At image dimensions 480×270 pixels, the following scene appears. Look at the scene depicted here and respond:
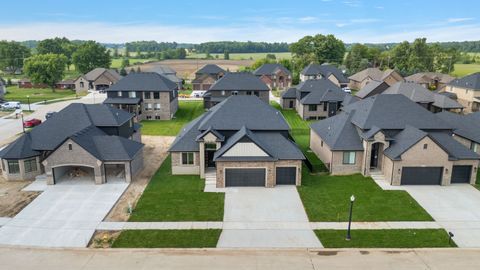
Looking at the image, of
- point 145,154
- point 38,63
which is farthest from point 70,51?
point 145,154

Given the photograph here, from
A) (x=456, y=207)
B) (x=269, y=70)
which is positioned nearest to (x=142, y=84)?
(x=269, y=70)

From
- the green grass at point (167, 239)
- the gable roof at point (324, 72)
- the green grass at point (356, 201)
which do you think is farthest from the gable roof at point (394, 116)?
the gable roof at point (324, 72)

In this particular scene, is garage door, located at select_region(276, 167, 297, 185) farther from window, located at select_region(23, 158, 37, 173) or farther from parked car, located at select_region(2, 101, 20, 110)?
parked car, located at select_region(2, 101, 20, 110)

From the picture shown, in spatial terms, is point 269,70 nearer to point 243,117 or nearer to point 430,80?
point 430,80

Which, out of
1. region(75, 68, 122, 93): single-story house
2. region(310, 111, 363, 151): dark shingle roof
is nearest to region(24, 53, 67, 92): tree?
region(75, 68, 122, 93): single-story house

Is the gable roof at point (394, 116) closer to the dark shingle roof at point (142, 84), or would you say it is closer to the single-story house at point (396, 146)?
the single-story house at point (396, 146)

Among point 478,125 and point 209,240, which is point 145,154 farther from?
point 478,125
